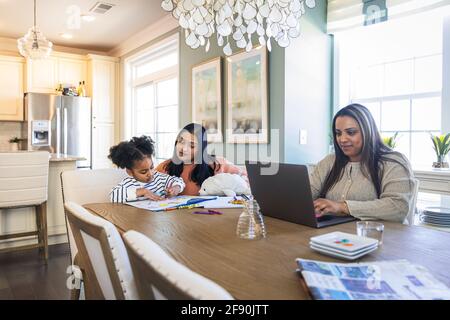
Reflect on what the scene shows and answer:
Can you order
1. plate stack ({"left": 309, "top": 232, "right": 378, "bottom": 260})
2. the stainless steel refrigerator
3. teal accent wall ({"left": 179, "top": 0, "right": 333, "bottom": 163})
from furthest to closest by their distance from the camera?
the stainless steel refrigerator < teal accent wall ({"left": 179, "top": 0, "right": 333, "bottom": 163}) < plate stack ({"left": 309, "top": 232, "right": 378, "bottom": 260})

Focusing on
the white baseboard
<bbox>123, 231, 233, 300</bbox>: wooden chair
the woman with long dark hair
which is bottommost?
the white baseboard

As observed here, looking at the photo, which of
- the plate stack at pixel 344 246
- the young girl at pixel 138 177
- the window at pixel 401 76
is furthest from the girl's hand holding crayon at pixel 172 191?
the window at pixel 401 76

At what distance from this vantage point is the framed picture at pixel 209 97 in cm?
378

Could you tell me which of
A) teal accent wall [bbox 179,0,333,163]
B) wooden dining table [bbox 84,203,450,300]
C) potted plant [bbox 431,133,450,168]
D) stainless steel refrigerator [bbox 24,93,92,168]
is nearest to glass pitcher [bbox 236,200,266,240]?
wooden dining table [bbox 84,203,450,300]

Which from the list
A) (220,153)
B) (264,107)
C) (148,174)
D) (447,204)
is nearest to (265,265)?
(148,174)

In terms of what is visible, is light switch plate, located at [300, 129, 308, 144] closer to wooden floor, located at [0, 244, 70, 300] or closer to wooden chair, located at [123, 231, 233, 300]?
wooden floor, located at [0, 244, 70, 300]

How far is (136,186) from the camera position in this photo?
200 centimetres

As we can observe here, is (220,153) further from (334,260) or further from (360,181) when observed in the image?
(334,260)

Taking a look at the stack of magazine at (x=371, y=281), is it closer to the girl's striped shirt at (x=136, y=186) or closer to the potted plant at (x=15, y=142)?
the girl's striped shirt at (x=136, y=186)

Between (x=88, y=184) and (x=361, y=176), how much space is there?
143cm

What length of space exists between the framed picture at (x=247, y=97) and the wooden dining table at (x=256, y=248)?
179 cm

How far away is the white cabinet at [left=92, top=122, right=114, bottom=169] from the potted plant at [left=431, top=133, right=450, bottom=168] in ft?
16.3

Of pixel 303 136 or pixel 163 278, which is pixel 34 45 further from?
pixel 163 278

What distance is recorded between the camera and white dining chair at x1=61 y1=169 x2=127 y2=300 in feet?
6.28
